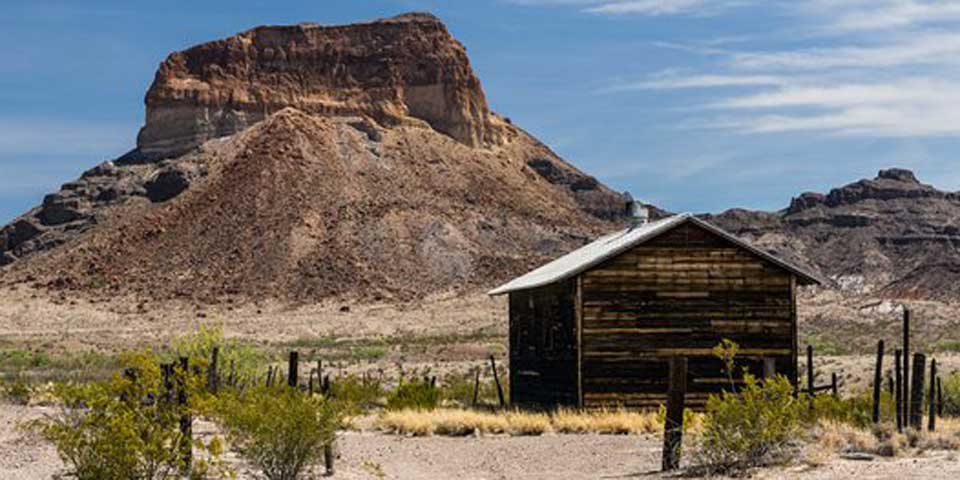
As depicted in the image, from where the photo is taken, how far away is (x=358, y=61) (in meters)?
110

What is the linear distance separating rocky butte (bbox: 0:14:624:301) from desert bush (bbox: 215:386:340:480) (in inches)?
2442

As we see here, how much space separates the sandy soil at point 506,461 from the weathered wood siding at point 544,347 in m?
2.95

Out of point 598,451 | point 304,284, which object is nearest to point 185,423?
point 598,451

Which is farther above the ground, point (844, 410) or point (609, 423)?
point (844, 410)

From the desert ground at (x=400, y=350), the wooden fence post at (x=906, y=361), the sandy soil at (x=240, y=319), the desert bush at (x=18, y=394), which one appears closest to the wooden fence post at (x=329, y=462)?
the desert ground at (x=400, y=350)

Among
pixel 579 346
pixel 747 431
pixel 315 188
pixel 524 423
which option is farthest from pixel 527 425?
pixel 315 188

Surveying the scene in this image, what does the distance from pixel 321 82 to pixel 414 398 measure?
264 ft

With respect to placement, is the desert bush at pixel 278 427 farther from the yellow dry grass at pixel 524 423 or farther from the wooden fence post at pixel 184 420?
the yellow dry grass at pixel 524 423

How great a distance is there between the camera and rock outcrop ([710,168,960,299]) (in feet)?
306

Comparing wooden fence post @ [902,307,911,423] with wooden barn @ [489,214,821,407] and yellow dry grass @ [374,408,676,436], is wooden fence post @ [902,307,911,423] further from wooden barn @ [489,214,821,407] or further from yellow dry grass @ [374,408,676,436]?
yellow dry grass @ [374,408,676,436]

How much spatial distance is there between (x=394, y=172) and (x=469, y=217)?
7.75m

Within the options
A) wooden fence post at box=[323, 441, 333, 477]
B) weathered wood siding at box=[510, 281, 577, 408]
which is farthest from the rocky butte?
wooden fence post at box=[323, 441, 333, 477]

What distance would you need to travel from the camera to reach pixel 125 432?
45.8 ft

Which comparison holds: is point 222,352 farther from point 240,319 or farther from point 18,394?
point 240,319
